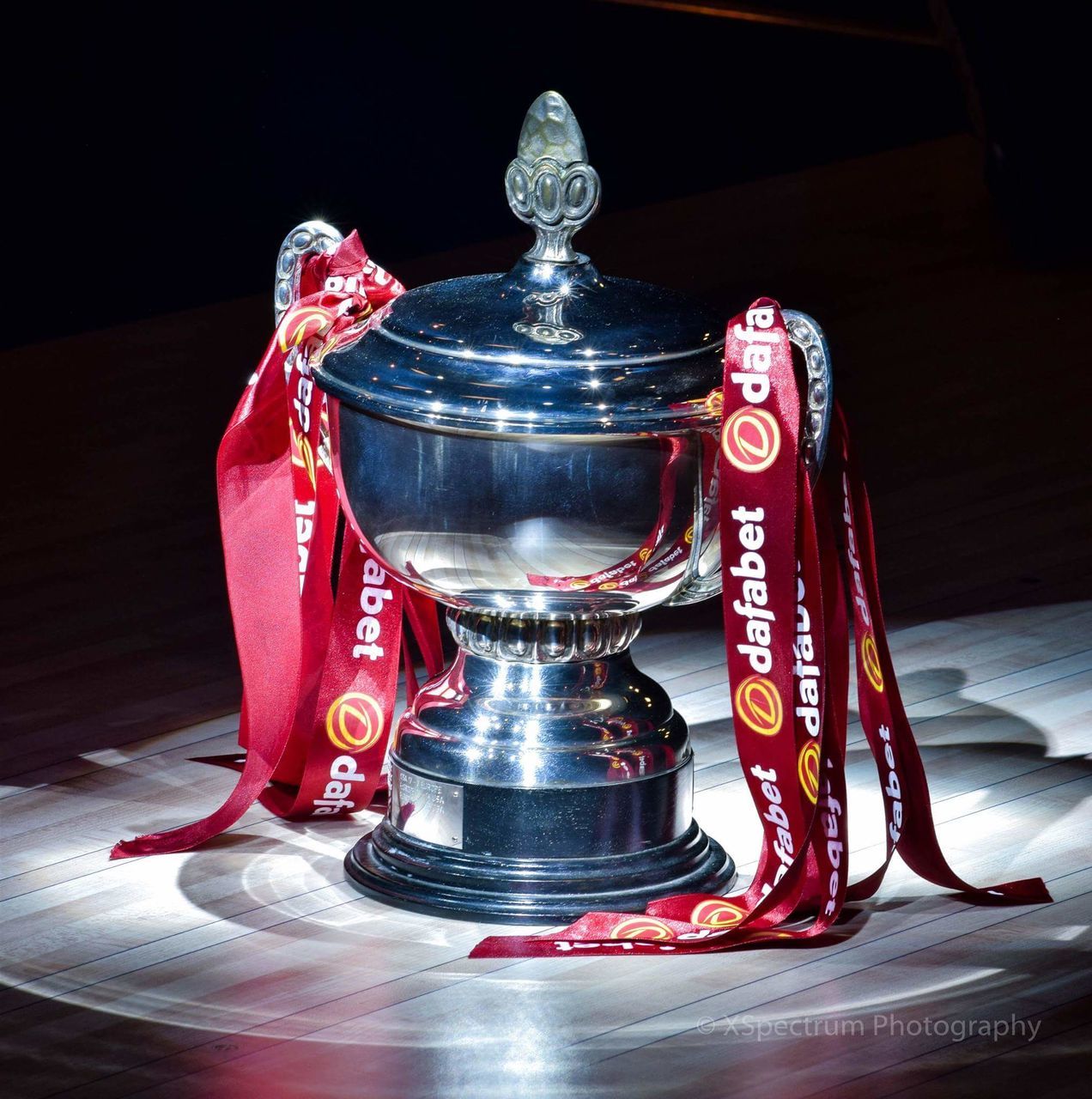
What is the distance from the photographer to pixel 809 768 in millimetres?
2230

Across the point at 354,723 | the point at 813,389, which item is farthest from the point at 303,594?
the point at 813,389

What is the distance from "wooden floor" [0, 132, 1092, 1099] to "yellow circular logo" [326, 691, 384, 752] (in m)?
0.09

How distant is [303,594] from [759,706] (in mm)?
621

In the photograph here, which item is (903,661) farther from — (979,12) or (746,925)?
(979,12)

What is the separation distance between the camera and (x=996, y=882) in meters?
2.36

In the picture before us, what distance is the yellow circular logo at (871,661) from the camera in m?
2.38

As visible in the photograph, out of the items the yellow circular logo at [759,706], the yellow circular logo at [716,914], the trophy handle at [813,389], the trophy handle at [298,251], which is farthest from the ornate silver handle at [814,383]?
the trophy handle at [298,251]

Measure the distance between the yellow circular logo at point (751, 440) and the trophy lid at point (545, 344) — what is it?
4 cm

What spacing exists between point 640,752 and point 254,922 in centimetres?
43

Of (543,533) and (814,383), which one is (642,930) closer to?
(543,533)

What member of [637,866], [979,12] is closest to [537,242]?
[637,866]

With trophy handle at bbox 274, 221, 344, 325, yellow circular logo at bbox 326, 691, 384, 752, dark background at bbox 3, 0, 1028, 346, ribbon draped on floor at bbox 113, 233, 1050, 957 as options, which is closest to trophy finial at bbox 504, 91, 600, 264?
ribbon draped on floor at bbox 113, 233, 1050, 957

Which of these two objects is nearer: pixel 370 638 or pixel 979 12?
pixel 370 638

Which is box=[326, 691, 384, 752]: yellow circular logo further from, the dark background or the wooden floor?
the dark background
